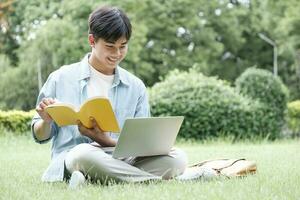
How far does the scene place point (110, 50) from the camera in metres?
3.95

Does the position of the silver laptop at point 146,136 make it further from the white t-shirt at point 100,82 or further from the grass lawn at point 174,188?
the white t-shirt at point 100,82

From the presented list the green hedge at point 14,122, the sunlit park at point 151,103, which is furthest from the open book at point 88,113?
the green hedge at point 14,122

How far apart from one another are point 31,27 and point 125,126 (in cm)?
2260

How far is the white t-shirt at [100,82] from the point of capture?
4191 mm

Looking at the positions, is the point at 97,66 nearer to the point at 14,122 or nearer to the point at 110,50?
the point at 110,50

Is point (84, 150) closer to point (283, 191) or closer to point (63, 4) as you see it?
point (283, 191)

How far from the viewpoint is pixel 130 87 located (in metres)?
4.26

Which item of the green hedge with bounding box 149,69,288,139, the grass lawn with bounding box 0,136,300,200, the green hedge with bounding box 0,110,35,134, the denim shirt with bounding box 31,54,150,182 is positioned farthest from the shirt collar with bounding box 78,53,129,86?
the green hedge with bounding box 0,110,35,134

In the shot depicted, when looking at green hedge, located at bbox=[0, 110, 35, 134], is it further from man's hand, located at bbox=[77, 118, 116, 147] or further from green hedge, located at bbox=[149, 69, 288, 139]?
man's hand, located at bbox=[77, 118, 116, 147]

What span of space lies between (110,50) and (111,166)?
72cm

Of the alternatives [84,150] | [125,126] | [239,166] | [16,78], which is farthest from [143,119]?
[16,78]

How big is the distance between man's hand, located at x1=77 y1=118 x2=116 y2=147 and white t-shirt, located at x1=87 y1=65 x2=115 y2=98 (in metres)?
0.37

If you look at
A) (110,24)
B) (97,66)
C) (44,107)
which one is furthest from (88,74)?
(44,107)

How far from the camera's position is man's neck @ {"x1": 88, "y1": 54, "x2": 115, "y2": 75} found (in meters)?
4.18
